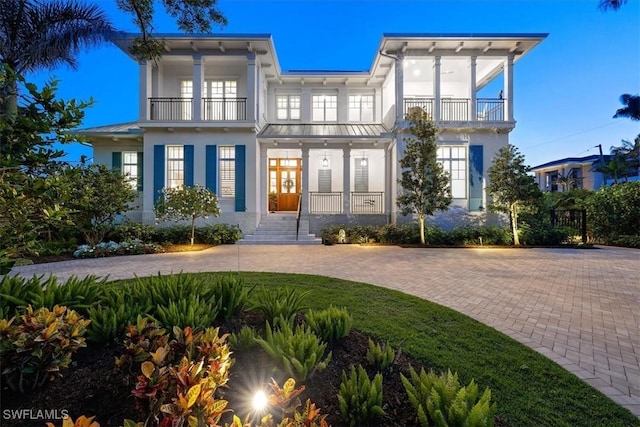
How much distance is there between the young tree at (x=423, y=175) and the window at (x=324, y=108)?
582cm

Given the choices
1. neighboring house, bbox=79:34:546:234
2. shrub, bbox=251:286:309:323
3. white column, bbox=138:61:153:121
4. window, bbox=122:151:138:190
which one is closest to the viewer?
shrub, bbox=251:286:309:323

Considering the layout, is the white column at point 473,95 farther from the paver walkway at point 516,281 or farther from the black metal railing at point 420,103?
the paver walkway at point 516,281

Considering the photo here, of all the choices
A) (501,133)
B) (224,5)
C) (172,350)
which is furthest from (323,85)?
(172,350)

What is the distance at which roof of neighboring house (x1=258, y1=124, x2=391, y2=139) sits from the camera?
14344mm

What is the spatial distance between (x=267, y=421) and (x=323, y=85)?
1748cm

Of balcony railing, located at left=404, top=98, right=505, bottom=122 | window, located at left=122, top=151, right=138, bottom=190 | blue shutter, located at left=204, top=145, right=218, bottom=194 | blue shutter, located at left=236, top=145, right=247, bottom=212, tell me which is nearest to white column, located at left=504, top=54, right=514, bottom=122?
balcony railing, located at left=404, top=98, right=505, bottom=122

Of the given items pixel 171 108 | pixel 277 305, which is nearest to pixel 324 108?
pixel 171 108

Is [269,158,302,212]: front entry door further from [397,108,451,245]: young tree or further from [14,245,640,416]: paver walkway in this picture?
[397,108,451,245]: young tree

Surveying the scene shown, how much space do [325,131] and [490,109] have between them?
7.67 metres

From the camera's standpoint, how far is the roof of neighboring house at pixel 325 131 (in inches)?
565

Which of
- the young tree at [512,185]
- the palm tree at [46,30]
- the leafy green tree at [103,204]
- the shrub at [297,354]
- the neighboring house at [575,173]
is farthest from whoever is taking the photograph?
the neighboring house at [575,173]

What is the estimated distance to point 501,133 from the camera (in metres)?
14.2
